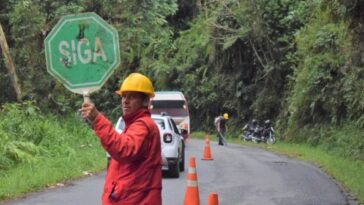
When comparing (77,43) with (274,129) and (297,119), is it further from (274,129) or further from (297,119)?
(274,129)

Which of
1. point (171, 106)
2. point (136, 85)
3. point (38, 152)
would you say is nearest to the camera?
point (136, 85)

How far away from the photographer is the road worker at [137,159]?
497 centimetres

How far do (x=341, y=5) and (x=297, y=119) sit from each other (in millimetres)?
19963

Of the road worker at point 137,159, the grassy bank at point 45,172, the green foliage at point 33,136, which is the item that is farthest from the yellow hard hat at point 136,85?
the green foliage at point 33,136

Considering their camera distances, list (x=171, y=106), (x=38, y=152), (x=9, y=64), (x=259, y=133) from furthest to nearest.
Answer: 1. (x=259, y=133)
2. (x=171, y=106)
3. (x=9, y=64)
4. (x=38, y=152)

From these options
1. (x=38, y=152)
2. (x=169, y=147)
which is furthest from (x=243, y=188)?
(x=38, y=152)

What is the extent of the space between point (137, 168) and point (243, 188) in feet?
32.5

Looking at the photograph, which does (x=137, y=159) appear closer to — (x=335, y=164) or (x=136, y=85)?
(x=136, y=85)

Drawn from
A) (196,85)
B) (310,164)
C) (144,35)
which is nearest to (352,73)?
(310,164)

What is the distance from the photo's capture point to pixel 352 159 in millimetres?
21391

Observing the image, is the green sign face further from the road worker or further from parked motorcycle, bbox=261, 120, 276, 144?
parked motorcycle, bbox=261, 120, 276, 144

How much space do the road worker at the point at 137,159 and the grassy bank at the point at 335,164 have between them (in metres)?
8.62

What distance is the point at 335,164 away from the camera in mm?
20312

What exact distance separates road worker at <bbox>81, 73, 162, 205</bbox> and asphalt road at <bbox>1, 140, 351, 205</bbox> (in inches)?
286
